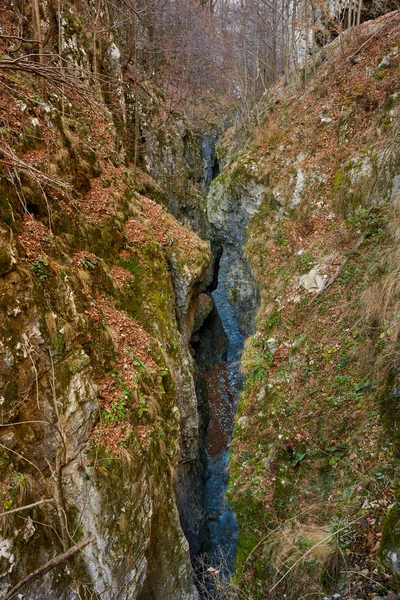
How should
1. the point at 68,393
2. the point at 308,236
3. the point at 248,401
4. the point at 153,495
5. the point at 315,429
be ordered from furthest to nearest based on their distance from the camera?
the point at 308,236, the point at 248,401, the point at 315,429, the point at 153,495, the point at 68,393

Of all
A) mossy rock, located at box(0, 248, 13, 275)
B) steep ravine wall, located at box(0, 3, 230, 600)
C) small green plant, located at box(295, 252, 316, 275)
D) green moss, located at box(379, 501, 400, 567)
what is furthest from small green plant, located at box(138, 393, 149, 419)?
small green plant, located at box(295, 252, 316, 275)

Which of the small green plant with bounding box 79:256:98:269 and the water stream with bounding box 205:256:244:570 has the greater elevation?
the small green plant with bounding box 79:256:98:269

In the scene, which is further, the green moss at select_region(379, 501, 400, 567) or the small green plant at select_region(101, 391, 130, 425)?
the small green plant at select_region(101, 391, 130, 425)

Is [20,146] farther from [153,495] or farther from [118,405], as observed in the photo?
[153,495]

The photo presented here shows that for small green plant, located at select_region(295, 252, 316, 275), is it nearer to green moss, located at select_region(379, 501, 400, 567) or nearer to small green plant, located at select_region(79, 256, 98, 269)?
small green plant, located at select_region(79, 256, 98, 269)

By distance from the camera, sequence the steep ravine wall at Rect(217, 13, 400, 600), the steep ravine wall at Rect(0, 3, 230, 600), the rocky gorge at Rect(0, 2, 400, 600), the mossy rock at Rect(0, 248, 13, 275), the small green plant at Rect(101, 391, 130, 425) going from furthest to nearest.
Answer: the small green plant at Rect(101, 391, 130, 425) → the mossy rock at Rect(0, 248, 13, 275) → the steep ravine wall at Rect(0, 3, 230, 600) → the rocky gorge at Rect(0, 2, 400, 600) → the steep ravine wall at Rect(217, 13, 400, 600)

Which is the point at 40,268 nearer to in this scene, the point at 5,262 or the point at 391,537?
the point at 5,262

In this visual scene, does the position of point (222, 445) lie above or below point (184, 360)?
below

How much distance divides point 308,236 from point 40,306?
8.20m

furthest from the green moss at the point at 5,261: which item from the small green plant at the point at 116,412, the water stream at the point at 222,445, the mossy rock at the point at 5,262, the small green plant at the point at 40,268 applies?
the water stream at the point at 222,445

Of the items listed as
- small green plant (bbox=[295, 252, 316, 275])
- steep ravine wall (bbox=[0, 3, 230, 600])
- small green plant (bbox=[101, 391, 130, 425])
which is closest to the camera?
steep ravine wall (bbox=[0, 3, 230, 600])

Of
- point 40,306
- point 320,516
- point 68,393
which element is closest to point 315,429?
point 320,516

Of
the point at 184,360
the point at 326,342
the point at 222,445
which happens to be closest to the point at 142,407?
the point at 184,360

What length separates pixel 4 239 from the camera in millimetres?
4949
